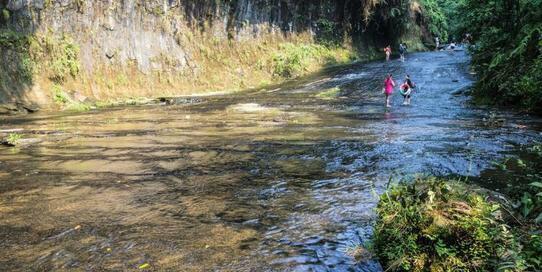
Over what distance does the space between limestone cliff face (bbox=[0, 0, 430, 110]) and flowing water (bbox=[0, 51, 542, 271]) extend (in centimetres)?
665

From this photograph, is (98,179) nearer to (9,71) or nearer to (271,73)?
(9,71)

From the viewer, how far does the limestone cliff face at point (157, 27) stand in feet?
75.3

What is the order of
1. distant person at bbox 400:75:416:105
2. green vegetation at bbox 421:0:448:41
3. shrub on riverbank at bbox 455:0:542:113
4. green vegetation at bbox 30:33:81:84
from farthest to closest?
1. green vegetation at bbox 421:0:448:41
2. green vegetation at bbox 30:33:81:84
3. distant person at bbox 400:75:416:105
4. shrub on riverbank at bbox 455:0:542:113

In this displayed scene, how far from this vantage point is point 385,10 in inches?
1517

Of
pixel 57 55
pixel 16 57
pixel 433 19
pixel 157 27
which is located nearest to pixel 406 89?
pixel 157 27

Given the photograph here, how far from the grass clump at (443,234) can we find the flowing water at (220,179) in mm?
439

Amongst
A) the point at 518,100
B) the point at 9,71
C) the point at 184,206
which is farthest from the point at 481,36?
the point at 9,71

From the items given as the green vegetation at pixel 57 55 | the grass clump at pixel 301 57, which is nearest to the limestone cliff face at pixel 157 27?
the green vegetation at pixel 57 55

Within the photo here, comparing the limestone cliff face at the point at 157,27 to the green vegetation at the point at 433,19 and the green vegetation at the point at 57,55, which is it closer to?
the green vegetation at the point at 57,55

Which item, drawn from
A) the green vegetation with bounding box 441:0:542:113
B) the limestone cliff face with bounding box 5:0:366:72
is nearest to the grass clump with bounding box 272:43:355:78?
the limestone cliff face with bounding box 5:0:366:72

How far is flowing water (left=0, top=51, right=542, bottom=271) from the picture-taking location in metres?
5.50

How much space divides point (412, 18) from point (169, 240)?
3983 centimetres

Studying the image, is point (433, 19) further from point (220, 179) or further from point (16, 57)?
point (220, 179)

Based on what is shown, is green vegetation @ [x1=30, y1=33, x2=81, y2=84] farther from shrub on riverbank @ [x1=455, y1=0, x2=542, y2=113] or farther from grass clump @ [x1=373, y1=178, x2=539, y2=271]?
grass clump @ [x1=373, y1=178, x2=539, y2=271]
